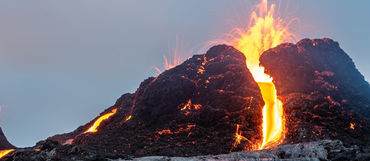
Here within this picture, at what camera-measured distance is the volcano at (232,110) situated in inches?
1388

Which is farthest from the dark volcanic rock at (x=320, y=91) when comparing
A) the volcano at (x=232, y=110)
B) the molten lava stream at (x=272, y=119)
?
the molten lava stream at (x=272, y=119)

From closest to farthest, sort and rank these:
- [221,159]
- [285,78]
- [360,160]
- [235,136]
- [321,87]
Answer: [360,160] < [221,159] < [235,136] < [321,87] < [285,78]

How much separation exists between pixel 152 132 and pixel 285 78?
34.2 metres

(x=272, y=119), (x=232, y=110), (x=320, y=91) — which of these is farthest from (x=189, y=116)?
(x=320, y=91)

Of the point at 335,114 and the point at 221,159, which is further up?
the point at 335,114

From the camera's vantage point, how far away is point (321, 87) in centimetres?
4769

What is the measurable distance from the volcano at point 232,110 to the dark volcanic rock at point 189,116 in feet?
0.53

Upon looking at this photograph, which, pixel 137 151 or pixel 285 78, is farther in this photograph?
pixel 285 78

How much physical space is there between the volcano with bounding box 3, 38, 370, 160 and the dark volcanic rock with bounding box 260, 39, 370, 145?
166mm

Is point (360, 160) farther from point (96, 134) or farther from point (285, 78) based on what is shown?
point (96, 134)

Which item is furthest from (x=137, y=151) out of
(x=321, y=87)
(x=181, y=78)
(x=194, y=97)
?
(x=321, y=87)

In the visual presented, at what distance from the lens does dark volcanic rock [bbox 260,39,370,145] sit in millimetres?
37031

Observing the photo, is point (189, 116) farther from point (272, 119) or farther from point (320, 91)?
point (320, 91)

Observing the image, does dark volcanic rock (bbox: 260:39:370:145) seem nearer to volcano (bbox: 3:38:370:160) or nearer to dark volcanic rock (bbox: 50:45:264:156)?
volcano (bbox: 3:38:370:160)
